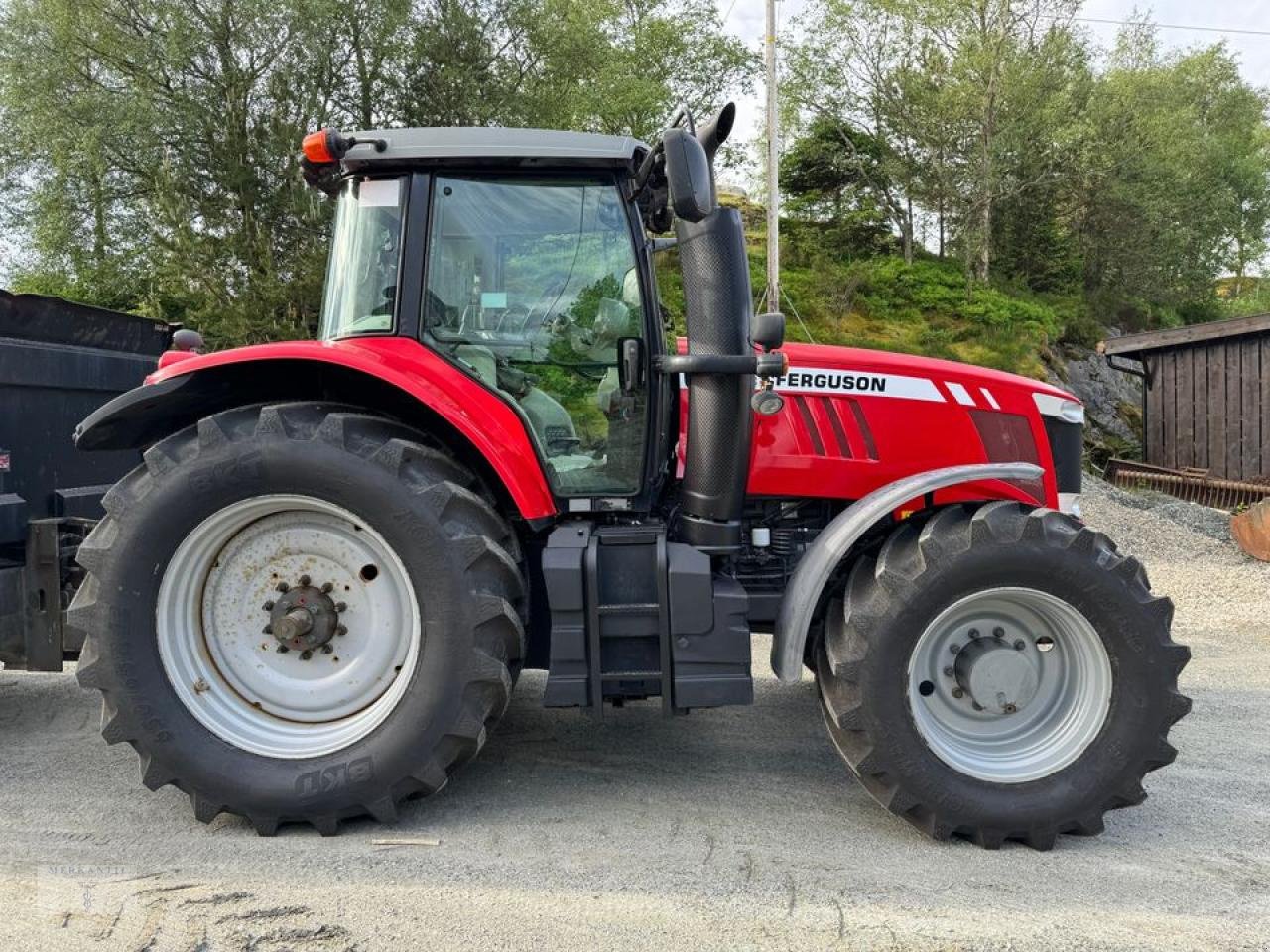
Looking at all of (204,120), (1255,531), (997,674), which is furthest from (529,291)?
(204,120)

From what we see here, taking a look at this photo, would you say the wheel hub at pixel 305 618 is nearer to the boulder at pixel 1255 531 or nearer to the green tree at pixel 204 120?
the boulder at pixel 1255 531

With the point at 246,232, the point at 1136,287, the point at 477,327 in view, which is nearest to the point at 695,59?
the point at 1136,287

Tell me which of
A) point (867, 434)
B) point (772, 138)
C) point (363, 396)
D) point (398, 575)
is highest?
point (772, 138)

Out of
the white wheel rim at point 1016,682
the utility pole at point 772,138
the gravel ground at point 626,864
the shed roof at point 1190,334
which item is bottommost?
the gravel ground at point 626,864

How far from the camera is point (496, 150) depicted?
3.19 meters

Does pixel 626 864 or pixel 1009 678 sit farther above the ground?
pixel 1009 678

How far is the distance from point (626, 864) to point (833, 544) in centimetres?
122

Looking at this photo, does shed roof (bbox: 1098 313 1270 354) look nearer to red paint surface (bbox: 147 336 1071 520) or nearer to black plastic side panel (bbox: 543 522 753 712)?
red paint surface (bbox: 147 336 1071 520)

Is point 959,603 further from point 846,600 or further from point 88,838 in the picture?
point 88,838

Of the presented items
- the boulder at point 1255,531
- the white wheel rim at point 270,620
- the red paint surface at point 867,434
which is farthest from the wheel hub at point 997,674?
the boulder at point 1255,531

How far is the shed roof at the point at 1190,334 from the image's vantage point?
13523 millimetres

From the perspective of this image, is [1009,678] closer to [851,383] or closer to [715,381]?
[851,383]

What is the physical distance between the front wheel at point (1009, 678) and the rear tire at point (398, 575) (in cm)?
118

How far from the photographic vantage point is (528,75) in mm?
19062
